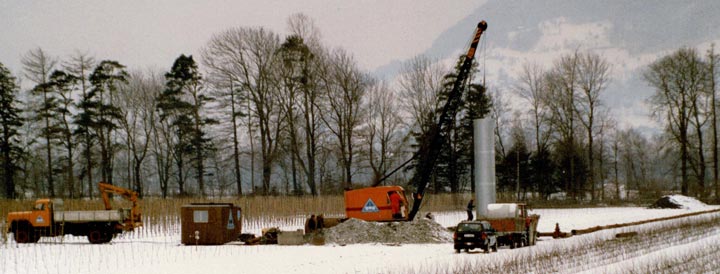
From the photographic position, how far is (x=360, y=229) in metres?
32.6

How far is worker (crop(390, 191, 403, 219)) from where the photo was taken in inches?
1340

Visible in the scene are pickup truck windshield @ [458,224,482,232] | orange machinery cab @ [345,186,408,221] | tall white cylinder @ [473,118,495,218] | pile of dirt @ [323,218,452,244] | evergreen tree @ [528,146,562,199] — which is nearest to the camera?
pickup truck windshield @ [458,224,482,232]

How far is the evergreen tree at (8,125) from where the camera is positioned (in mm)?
62312

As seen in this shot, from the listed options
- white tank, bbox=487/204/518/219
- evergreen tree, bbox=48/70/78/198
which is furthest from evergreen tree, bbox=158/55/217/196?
white tank, bbox=487/204/518/219

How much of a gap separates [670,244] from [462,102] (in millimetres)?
48288

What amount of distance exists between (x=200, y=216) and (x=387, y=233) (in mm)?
8354

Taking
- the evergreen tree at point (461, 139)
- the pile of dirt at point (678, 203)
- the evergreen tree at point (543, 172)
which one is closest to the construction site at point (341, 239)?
the pile of dirt at point (678, 203)

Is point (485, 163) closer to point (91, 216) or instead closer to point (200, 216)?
point (200, 216)

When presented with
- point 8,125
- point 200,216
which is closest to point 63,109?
point 8,125

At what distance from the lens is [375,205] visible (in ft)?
112

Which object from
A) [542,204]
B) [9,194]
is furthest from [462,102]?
[9,194]

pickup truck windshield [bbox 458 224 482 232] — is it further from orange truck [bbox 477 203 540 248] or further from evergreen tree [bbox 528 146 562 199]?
evergreen tree [bbox 528 146 562 199]

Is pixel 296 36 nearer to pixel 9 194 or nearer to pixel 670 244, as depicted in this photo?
pixel 9 194

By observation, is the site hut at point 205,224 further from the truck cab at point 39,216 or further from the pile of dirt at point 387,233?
the truck cab at point 39,216
